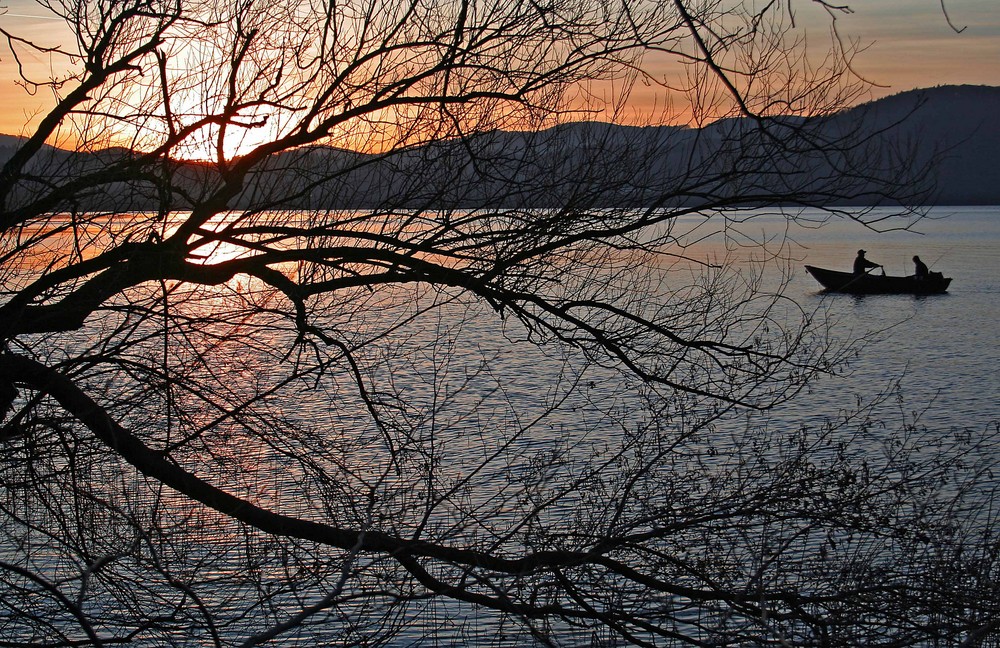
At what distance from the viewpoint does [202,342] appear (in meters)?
5.82

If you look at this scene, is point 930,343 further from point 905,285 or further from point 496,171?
point 496,171

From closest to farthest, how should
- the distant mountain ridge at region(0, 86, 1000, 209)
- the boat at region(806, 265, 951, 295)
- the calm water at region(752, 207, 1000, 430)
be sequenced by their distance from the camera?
the distant mountain ridge at region(0, 86, 1000, 209), the calm water at region(752, 207, 1000, 430), the boat at region(806, 265, 951, 295)

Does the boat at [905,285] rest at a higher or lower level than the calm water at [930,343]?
higher

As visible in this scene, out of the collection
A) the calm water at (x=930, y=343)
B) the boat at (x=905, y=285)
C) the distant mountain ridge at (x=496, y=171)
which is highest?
the distant mountain ridge at (x=496, y=171)

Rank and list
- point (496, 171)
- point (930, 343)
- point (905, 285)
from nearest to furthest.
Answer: point (496, 171) → point (930, 343) → point (905, 285)

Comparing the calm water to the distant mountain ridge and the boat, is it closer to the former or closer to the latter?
the boat

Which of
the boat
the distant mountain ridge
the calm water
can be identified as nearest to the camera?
the distant mountain ridge

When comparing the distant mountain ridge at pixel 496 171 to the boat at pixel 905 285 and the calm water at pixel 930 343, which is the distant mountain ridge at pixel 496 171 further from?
the boat at pixel 905 285

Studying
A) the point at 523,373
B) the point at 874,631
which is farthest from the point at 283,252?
the point at 523,373

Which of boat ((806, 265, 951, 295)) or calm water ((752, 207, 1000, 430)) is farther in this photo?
boat ((806, 265, 951, 295))

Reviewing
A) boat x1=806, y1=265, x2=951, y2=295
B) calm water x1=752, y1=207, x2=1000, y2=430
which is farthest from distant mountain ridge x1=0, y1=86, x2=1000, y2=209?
boat x1=806, y1=265, x2=951, y2=295

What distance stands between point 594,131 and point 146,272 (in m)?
2.71

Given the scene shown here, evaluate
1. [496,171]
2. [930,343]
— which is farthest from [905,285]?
[496,171]

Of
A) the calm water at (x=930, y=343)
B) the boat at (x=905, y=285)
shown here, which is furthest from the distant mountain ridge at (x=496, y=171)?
the boat at (x=905, y=285)
